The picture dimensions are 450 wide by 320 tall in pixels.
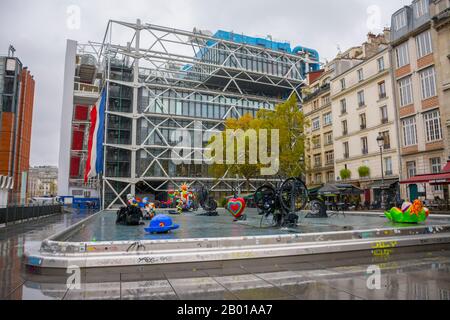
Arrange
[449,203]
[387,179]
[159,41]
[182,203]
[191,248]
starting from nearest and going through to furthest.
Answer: [191,248]
[449,203]
[182,203]
[387,179]
[159,41]

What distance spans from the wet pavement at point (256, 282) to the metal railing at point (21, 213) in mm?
13574

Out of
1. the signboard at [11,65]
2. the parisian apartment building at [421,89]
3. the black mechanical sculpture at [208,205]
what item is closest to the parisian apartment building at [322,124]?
the parisian apartment building at [421,89]

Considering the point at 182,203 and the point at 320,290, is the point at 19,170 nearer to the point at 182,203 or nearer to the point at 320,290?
the point at 182,203

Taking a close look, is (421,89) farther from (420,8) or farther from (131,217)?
(131,217)

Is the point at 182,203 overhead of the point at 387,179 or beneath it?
beneath

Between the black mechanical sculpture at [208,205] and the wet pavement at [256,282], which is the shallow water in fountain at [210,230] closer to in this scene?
the wet pavement at [256,282]

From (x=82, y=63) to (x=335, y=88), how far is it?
5759 centimetres

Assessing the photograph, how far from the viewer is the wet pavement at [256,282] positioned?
5035 mm

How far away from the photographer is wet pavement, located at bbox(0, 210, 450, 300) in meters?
5.04

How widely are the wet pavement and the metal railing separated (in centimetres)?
1357

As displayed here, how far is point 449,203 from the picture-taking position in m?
25.3

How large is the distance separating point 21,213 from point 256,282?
21560 millimetres

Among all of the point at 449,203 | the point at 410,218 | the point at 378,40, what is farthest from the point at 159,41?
the point at 410,218

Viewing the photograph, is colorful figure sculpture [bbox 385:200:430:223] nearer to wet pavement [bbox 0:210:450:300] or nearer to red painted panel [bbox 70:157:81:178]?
wet pavement [bbox 0:210:450:300]
